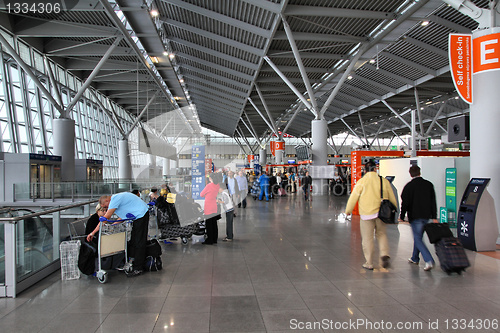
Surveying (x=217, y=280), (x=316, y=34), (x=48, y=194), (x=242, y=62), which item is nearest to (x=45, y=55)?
(x=48, y=194)

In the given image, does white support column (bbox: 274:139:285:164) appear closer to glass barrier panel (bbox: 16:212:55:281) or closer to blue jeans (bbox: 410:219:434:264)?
blue jeans (bbox: 410:219:434:264)

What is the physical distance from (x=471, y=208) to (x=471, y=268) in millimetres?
1598

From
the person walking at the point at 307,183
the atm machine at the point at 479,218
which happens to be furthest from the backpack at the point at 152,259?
the person walking at the point at 307,183

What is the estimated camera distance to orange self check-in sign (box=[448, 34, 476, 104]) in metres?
7.93

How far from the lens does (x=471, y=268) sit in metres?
5.73

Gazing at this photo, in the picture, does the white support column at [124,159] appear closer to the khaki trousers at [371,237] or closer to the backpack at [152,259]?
the backpack at [152,259]

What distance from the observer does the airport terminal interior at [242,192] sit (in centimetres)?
412

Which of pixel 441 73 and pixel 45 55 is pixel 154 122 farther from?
pixel 441 73

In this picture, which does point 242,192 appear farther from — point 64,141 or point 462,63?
point 64,141

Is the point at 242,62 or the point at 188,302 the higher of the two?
the point at 242,62

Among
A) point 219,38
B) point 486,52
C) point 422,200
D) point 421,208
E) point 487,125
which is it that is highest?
point 219,38

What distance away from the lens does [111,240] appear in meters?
5.45

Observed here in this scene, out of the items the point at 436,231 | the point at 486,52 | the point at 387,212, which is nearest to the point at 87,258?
the point at 387,212

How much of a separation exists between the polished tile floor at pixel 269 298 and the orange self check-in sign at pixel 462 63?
139 inches
